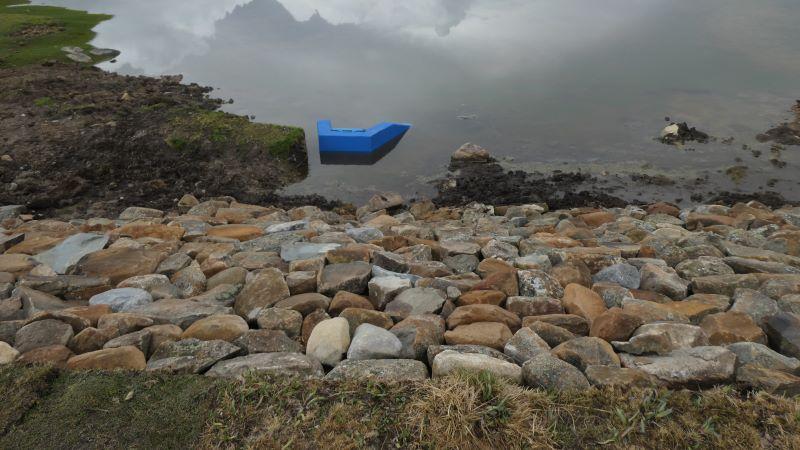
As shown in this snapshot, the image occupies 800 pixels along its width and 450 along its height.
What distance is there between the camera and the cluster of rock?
3.63 metres

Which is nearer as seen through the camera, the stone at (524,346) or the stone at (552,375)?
the stone at (552,375)

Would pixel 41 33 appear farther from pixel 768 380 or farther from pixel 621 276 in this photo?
pixel 768 380

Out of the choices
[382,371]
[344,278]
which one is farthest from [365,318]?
[382,371]

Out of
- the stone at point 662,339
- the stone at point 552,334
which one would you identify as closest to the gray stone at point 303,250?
the stone at point 552,334

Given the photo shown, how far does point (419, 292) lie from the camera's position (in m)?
4.81

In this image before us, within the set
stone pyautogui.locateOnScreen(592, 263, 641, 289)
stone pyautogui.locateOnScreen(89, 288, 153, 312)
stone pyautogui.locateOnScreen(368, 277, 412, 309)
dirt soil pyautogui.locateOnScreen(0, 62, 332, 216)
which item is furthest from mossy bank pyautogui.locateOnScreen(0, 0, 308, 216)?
stone pyautogui.locateOnScreen(592, 263, 641, 289)

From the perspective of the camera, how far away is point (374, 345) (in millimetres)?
3846

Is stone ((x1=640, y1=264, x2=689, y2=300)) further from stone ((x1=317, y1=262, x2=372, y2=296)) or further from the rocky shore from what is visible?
stone ((x1=317, y1=262, x2=372, y2=296))

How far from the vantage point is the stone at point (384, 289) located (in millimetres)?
4859

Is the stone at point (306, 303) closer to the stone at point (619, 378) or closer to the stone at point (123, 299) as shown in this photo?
the stone at point (123, 299)

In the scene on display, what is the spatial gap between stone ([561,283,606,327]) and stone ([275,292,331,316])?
2075 millimetres

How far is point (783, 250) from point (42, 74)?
947 inches

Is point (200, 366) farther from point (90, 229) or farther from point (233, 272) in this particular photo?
point (90, 229)

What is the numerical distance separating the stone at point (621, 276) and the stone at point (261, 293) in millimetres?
3140
